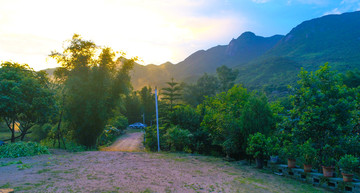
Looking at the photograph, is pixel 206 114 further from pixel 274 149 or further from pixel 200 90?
pixel 200 90

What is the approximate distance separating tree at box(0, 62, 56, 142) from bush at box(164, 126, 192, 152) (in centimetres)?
641

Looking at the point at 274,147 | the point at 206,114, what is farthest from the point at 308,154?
the point at 206,114

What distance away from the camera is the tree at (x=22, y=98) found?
10414 millimetres

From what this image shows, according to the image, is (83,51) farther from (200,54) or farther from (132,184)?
(200,54)

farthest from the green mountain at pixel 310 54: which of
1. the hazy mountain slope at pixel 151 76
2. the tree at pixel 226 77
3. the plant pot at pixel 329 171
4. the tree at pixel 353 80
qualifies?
the plant pot at pixel 329 171

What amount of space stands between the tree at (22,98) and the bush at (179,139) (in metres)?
6.41

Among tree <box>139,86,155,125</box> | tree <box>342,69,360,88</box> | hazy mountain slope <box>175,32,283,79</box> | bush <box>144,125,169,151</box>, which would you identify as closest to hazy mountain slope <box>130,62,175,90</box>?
hazy mountain slope <box>175,32,283,79</box>

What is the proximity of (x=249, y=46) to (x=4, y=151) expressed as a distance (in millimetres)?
136880

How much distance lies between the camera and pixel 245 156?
33.6ft

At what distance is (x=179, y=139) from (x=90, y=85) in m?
5.80

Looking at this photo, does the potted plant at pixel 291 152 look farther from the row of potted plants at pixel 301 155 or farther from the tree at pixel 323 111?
the tree at pixel 323 111

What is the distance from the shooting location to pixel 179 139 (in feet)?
42.3

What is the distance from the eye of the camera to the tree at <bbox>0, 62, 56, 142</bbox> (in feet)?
34.2

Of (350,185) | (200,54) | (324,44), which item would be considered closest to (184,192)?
(350,185)
